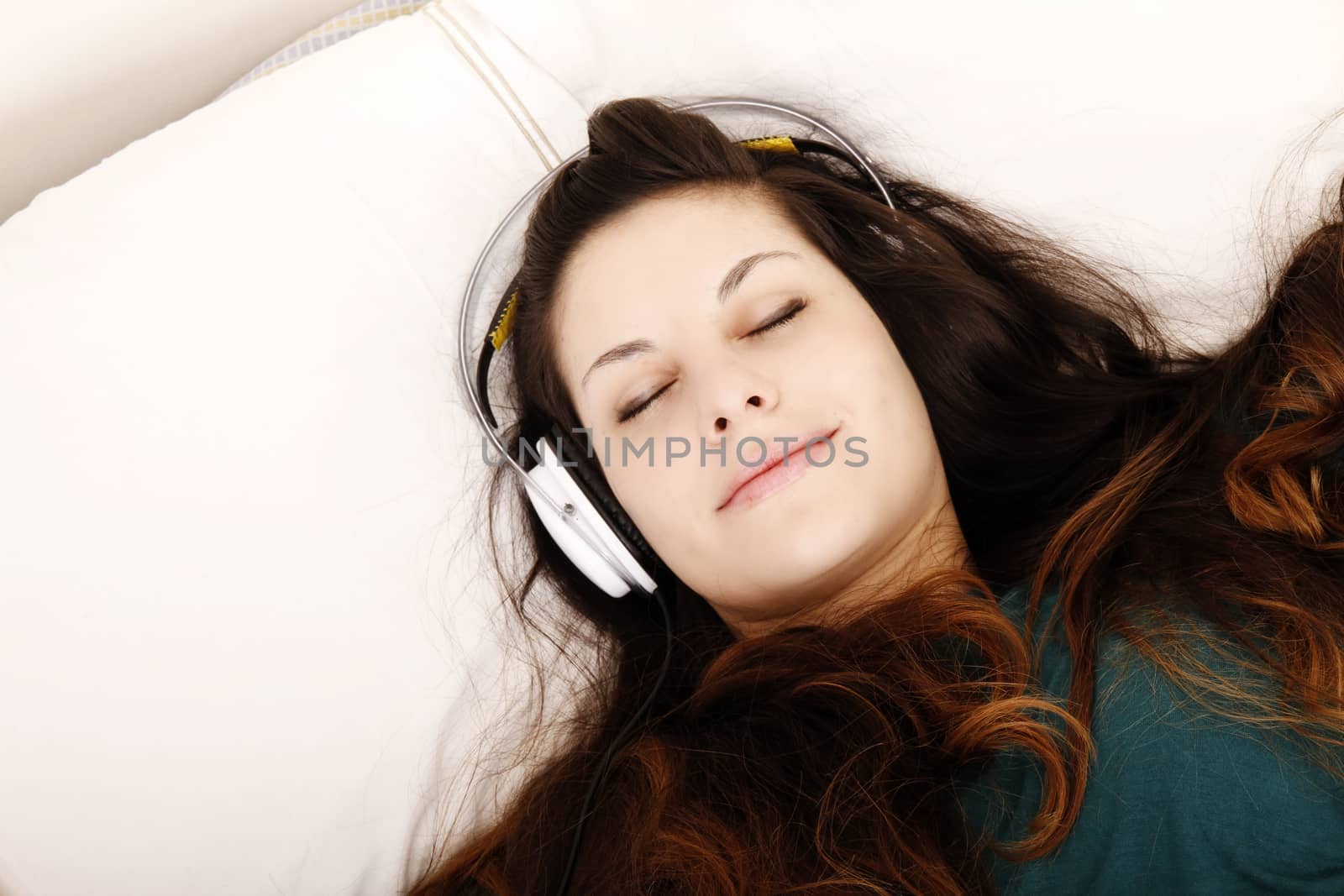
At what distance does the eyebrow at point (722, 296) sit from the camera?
105 centimetres

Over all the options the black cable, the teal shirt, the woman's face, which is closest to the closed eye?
the woman's face

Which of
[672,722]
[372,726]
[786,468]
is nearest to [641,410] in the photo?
[786,468]

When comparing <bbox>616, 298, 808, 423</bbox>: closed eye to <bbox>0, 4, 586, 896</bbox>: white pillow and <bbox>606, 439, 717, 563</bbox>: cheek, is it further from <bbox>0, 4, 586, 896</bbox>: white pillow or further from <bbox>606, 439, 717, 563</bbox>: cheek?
<bbox>0, 4, 586, 896</bbox>: white pillow

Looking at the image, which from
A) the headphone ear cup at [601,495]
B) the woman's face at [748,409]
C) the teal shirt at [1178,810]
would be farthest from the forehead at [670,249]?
the teal shirt at [1178,810]

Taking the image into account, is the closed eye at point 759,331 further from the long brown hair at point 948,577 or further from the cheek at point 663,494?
the long brown hair at point 948,577

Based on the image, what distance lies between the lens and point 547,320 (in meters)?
1.22

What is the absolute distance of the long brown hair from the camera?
92 centimetres

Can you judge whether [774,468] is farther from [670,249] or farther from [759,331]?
[670,249]

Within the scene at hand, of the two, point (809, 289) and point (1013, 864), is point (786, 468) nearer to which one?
point (809, 289)

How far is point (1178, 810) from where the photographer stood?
2.74 ft

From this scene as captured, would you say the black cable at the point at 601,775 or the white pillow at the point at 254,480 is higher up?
the white pillow at the point at 254,480

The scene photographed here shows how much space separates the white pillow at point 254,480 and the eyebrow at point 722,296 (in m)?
0.26

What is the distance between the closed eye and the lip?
0.45 ft

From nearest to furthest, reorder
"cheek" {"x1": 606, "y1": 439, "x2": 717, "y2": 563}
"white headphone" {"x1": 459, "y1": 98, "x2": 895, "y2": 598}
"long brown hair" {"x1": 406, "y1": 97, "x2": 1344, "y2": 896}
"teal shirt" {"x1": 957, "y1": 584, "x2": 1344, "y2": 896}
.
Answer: "teal shirt" {"x1": 957, "y1": 584, "x2": 1344, "y2": 896}
"long brown hair" {"x1": 406, "y1": 97, "x2": 1344, "y2": 896}
"cheek" {"x1": 606, "y1": 439, "x2": 717, "y2": 563}
"white headphone" {"x1": 459, "y1": 98, "x2": 895, "y2": 598}
